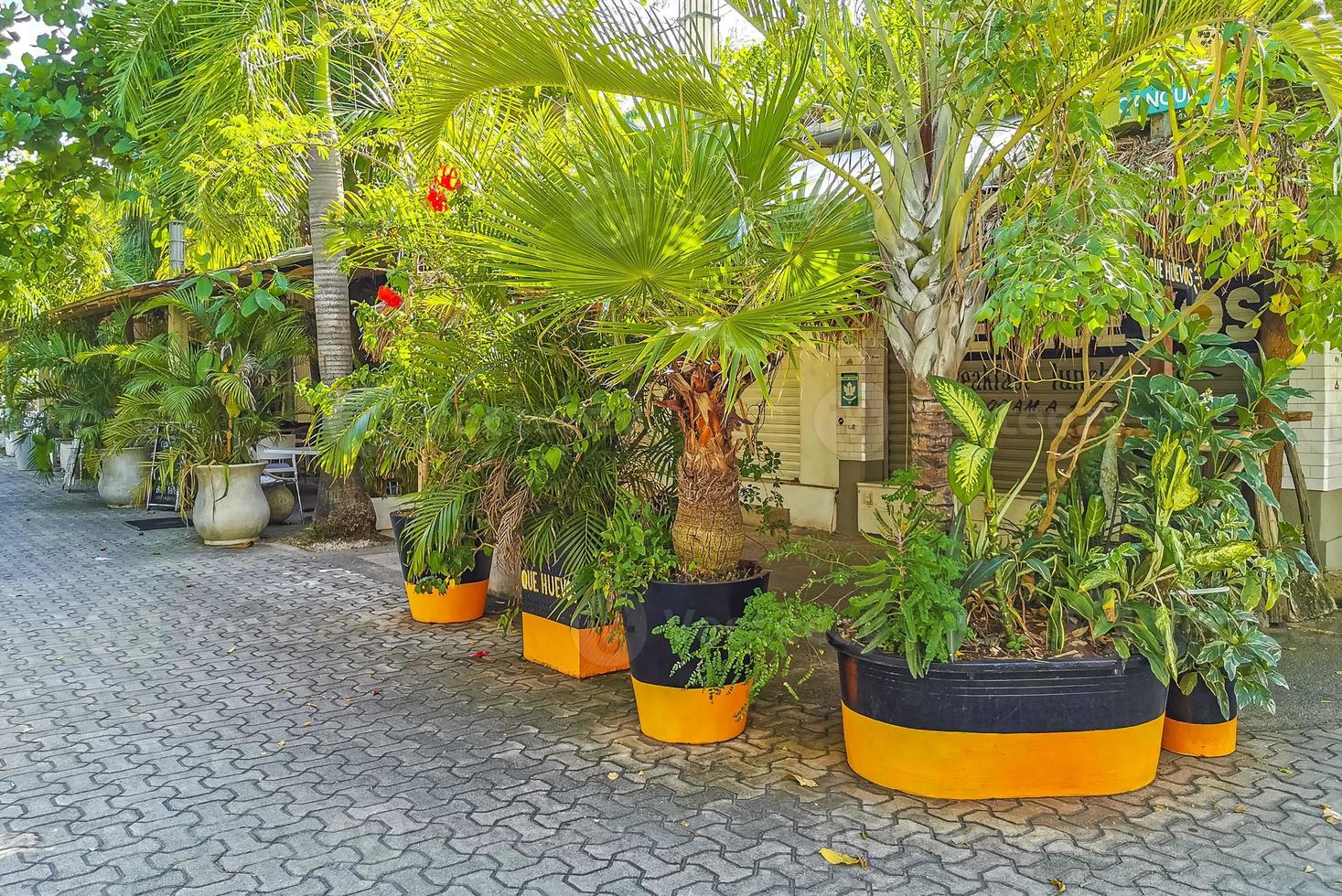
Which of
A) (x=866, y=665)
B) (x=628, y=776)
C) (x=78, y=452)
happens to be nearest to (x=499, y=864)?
(x=628, y=776)

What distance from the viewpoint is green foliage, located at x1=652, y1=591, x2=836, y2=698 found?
380cm

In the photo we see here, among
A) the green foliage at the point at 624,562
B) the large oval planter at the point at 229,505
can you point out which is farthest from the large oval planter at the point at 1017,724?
the large oval planter at the point at 229,505

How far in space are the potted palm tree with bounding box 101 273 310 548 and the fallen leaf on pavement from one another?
308 inches

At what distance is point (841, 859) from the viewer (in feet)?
10.5

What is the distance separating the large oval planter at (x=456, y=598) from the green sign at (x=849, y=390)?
428 cm

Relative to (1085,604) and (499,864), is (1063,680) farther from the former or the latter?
(499,864)

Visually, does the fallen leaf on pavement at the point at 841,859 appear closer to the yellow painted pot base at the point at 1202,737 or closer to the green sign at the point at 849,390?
the yellow painted pot base at the point at 1202,737

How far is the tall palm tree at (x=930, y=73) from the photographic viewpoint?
10.6ft

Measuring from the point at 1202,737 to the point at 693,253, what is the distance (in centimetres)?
299

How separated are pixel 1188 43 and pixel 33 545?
36.7 feet

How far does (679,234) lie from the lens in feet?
10.3

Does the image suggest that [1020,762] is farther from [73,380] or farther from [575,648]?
[73,380]

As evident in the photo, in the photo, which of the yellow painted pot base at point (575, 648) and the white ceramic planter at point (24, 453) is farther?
the white ceramic planter at point (24, 453)

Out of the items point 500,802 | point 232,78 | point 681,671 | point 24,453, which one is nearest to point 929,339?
point 681,671
